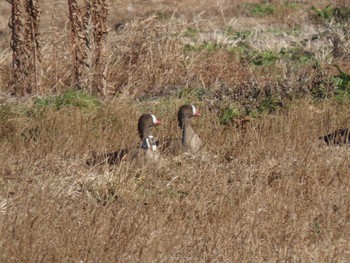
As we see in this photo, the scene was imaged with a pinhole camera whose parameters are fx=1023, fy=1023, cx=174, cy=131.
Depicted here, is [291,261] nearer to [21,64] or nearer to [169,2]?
[21,64]

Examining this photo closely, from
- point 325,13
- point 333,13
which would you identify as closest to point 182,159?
point 333,13

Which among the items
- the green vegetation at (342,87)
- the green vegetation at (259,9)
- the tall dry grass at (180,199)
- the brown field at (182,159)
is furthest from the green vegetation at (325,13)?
the tall dry grass at (180,199)

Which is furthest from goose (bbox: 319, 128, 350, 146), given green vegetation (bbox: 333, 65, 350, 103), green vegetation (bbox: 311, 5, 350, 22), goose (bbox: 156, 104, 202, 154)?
green vegetation (bbox: 311, 5, 350, 22)

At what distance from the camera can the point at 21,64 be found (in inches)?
487

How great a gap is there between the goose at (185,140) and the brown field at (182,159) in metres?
0.18

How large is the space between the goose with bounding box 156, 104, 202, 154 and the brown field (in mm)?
177

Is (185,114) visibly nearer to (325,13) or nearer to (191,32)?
(191,32)

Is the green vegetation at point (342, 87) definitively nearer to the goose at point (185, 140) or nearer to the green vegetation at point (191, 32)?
the goose at point (185, 140)

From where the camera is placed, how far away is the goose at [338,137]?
8.91 m

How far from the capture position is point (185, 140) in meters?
9.30

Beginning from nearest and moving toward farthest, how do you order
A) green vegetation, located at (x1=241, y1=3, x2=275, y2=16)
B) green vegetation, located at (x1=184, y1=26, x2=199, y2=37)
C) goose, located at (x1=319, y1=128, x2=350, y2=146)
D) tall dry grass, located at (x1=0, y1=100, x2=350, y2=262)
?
1. tall dry grass, located at (x1=0, y1=100, x2=350, y2=262)
2. goose, located at (x1=319, y1=128, x2=350, y2=146)
3. green vegetation, located at (x1=184, y1=26, x2=199, y2=37)
4. green vegetation, located at (x1=241, y1=3, x2=275, y2=16)

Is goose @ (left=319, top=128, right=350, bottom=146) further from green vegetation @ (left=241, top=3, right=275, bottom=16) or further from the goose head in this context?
green vegetation @ (left=241, top=3, right=275, bottom=16)

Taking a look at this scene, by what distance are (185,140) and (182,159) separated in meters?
0.57

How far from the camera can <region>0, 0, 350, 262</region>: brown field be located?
6.04m
